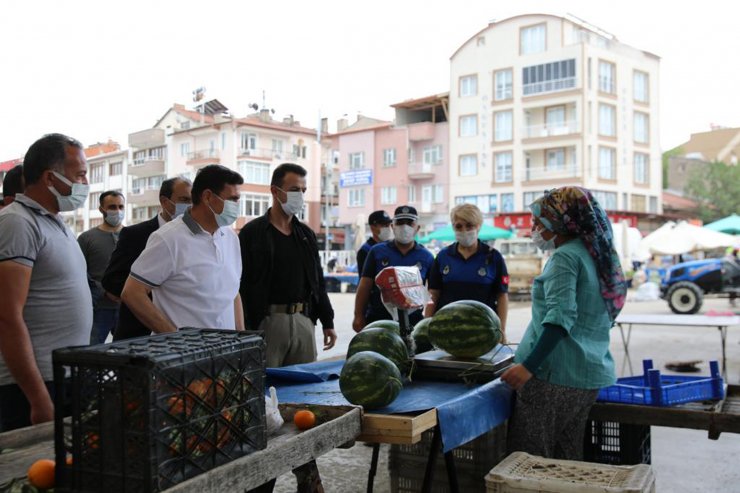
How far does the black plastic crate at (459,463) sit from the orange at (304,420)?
1391mm

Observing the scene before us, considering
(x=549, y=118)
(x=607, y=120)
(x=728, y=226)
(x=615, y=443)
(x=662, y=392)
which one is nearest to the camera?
(x=662, y=392)

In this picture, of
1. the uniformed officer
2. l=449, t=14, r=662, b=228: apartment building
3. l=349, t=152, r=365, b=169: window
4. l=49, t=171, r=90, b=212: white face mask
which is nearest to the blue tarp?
l=49, t=171, r=90, b=212: white face mask

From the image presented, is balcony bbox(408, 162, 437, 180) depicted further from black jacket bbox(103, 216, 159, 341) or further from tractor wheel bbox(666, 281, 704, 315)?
black jacket bbox(103, 216, 159, 341)

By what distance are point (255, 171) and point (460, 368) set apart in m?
49.3

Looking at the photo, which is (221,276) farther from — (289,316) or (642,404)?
(642,404)

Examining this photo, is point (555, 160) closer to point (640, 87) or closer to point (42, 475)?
point (640, 87)

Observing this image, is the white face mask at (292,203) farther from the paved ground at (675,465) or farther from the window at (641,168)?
the window at (641,168)

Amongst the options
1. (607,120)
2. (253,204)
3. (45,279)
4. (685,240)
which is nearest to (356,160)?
(253,204)

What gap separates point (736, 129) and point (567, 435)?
69790 millimetres

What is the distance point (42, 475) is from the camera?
1857 mm

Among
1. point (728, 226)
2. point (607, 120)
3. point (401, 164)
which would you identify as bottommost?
point (728, 226)

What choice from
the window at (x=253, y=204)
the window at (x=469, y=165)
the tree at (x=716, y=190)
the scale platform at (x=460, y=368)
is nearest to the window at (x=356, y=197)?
the window at (x=253, y=204)

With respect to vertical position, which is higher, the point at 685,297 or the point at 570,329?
the point at 570,329

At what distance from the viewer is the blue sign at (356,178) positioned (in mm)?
47781
